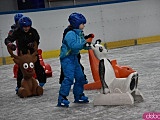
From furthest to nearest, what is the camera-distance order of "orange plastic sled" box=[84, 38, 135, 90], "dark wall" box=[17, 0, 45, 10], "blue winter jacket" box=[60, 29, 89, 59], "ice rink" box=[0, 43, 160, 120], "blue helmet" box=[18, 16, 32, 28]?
"dark wall" box=[17, 0, 45, 10]
"orange plastic sled" box=[84, 38, 135, 90]
"blue helmet" box=[18, 16, 32, 28]
"blue winter jacket" box=[60, 29, 89, 59]
"ice rink" box=[0, 43, 160, 120]

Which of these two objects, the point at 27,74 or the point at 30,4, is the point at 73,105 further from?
the point at 30,4

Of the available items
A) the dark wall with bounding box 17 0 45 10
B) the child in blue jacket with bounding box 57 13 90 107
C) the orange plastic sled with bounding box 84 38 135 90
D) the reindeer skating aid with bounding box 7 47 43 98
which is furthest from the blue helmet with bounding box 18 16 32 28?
the dark wall with bounding box 17 0 45 10

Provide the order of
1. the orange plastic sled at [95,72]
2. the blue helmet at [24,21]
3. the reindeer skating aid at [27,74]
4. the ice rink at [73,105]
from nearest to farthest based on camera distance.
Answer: the ice rink at [73,105]
the reindeer skating aid at [27,74]
the blue helmet at [24,21]
the orange plastic sled at [95,72]

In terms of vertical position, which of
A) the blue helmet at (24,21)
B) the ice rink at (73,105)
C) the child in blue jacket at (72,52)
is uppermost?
the blue helmet at (24,21)

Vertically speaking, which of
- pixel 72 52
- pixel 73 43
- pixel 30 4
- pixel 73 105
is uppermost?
pixel 30 4

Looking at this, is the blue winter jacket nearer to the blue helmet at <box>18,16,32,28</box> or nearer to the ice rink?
the ice rink

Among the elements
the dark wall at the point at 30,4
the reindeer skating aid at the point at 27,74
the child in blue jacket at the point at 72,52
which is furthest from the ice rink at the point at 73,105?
the dark wall at the point at 30,4

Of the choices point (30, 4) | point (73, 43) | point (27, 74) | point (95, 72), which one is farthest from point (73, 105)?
point (30, 4)

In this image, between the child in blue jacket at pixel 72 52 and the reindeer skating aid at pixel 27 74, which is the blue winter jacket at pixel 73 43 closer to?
the child in blue jacket at pixel 72 52

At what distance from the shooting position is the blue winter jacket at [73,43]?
4.96 metres

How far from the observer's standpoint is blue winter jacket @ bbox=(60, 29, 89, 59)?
4.96 meters

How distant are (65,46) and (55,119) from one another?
915 millimetres

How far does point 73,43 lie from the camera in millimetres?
4949

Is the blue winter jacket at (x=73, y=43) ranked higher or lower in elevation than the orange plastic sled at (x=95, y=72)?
higher
